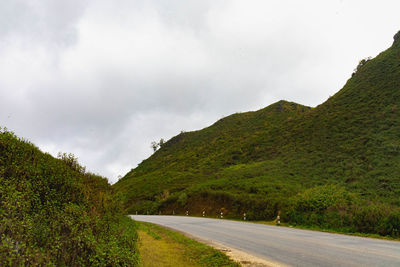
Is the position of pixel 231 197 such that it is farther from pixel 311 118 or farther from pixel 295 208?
pixel 311 118

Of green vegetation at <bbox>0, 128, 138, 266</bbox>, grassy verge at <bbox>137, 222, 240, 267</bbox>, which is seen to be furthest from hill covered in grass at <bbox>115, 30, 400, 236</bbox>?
green vegetation at <bbox>0, 128, 138, 266</bbox>

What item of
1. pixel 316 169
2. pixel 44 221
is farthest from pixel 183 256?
pixel 316 169

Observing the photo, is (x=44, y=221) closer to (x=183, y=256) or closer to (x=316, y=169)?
(x=183, y=256)

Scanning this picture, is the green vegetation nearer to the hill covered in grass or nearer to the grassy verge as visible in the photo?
the grassy verge

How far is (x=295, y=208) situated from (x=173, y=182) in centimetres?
3453

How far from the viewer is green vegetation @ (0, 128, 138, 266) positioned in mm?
3518

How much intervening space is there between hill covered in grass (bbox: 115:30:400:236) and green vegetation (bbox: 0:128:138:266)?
1515 centimetres

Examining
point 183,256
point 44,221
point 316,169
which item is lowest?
point 183,256

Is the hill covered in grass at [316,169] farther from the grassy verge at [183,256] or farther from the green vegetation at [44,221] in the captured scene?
the green vegetation at [44,221]

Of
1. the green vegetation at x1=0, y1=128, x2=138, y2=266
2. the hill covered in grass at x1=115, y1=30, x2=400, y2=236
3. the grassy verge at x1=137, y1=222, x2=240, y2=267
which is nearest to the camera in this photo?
the green vegetation at x1=0, y1=128, x2=138, y2=266

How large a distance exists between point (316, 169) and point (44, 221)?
37.3 meters

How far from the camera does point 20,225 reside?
364cm

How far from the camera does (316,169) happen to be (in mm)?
37031

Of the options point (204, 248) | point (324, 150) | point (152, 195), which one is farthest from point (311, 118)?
point (204, 248)
